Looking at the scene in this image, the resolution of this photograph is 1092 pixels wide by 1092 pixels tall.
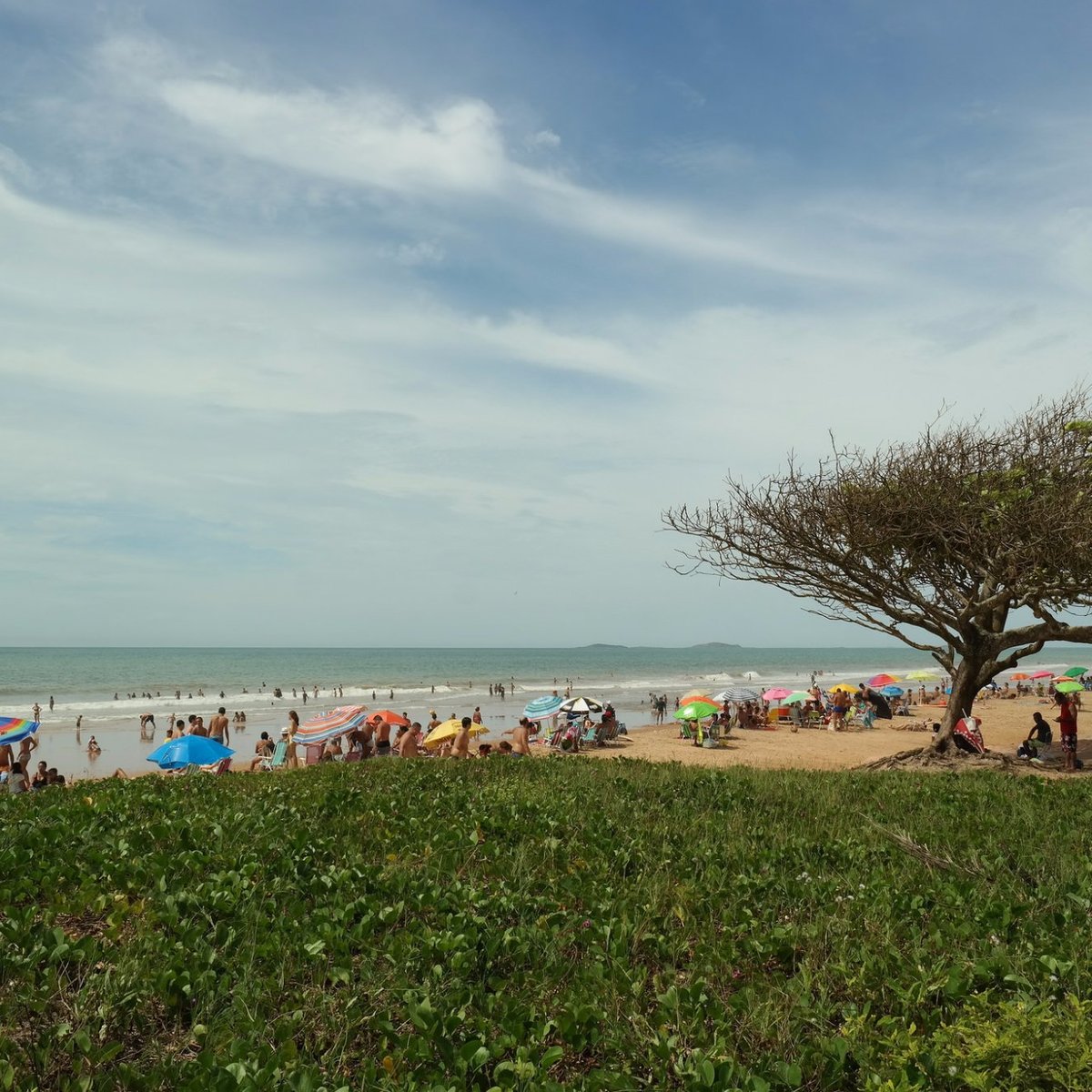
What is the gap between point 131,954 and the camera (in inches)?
186

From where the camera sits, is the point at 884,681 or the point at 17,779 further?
the point at 884,681

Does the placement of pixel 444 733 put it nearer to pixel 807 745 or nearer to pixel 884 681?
pixel 807 745

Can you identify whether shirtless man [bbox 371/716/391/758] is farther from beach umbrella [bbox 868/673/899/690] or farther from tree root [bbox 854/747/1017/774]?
beach umbrella [bbox 868/673/899/690]

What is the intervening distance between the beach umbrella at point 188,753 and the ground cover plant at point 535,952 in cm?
1021

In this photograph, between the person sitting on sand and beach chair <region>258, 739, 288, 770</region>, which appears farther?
beach chair <region>258, 739, 288, 770</region>

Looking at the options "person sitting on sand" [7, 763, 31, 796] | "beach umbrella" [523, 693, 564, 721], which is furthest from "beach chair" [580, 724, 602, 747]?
"person sitting on sand" [7, 763, 31, 796]

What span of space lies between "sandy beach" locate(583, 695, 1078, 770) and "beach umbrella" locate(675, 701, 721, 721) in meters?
1.03

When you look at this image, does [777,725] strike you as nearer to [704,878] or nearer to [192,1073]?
[704,878]

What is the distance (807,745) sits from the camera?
87.8 feet

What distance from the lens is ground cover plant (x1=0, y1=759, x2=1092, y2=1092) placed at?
3723 mm

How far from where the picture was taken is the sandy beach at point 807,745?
21492 millimetres

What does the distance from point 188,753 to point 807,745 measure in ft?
61.8

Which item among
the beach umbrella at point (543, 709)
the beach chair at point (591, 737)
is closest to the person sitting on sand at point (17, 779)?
the beach umbrella at point (543, 709)

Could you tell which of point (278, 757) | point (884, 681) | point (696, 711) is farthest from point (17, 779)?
point (884, 681)
